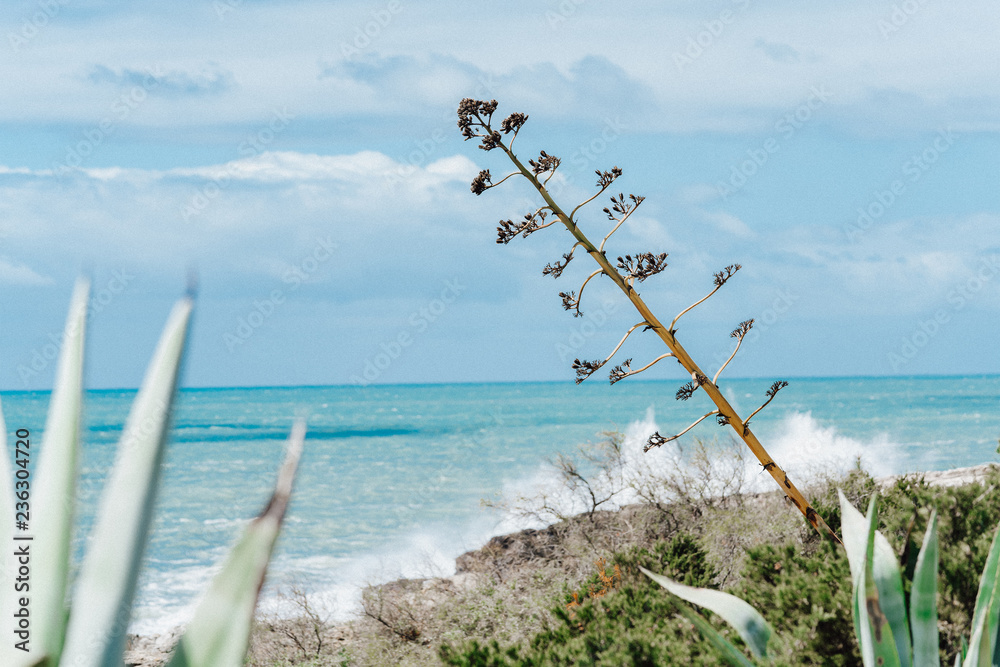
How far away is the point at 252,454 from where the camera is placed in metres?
34.7

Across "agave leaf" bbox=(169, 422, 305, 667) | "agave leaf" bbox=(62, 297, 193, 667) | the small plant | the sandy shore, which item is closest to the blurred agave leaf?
"agave leaf" bbox=(62, 297, 193, 667)

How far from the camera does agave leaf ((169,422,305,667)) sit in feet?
3.37

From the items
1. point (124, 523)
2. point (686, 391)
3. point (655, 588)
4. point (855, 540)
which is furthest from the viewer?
point (655, 588)

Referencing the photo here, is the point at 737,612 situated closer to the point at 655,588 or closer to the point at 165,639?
the point at 655,588

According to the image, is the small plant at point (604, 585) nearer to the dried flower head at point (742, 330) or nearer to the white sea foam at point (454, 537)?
the dried flower head at point (742, 330)

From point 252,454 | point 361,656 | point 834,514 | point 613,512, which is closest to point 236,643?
point 834,514

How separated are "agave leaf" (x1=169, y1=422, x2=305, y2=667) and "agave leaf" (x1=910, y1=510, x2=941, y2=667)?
2.38 metres

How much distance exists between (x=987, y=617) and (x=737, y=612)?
0.78m

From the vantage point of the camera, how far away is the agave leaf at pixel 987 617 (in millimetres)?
2520

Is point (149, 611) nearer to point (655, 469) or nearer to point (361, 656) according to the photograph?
point (361, 656)

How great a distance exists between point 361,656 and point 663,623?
5.00 meters

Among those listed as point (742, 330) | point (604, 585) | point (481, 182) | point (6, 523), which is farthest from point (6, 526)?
point (604, 585)

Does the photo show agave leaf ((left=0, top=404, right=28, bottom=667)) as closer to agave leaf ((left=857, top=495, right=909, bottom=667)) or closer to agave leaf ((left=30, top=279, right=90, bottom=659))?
agave leaf ((left=30, top=279, right=90, bottom=659))

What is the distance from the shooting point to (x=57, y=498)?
3.60 ft
